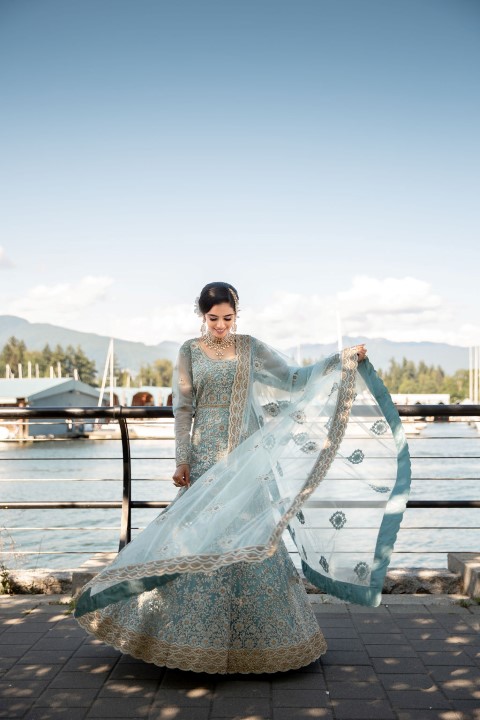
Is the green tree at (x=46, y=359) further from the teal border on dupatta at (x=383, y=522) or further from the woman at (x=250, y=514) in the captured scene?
the teal border on dupatta at (x=383, y=522)

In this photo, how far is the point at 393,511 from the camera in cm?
347

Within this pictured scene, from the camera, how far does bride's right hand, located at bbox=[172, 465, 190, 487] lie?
3539 millimetres

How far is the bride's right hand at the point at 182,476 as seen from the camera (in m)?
3.54

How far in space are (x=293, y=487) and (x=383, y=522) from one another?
18.2 inches

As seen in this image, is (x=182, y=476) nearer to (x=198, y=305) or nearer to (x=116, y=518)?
(x=198, y=305)

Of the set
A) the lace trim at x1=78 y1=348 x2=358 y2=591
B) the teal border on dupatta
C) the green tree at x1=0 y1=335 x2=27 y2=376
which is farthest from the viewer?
the green tree at x1=0 y1=335 x2=27 y2=376

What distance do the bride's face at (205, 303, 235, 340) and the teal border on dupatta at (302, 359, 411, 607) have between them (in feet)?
2.16

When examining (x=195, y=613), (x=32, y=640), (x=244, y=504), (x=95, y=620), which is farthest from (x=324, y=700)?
(x=32, y=640)

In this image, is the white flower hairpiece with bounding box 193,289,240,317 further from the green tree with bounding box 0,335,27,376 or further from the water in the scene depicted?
the green tree with bounding box 0,335,27,376

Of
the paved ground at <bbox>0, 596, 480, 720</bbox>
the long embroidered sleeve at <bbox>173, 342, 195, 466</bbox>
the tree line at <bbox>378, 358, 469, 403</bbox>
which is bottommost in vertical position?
the paved ground at <bbox>0, 596, 480, 720</bbox>

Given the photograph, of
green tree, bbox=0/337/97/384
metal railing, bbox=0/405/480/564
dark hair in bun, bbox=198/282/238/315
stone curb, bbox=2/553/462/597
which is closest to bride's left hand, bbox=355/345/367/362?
dark hair in bun, bbox=198/282/238/315

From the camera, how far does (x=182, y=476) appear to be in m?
3.55

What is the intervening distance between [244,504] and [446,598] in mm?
1758

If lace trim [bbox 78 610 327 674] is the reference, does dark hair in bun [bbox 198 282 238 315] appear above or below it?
above
